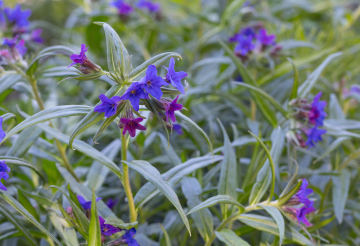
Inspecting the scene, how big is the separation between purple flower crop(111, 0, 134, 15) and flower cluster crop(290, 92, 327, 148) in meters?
0.98

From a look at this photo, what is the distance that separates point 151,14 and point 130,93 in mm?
1386

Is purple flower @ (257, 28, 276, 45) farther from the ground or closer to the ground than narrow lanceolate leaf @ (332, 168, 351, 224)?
farther from the ground

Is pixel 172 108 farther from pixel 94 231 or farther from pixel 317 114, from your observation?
pixel 317 114

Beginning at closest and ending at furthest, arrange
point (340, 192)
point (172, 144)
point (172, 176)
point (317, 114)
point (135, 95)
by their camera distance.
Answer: point (135, 95) → point (172, 176) → point (317, 114) → point (340, 192) → point (172, 144)

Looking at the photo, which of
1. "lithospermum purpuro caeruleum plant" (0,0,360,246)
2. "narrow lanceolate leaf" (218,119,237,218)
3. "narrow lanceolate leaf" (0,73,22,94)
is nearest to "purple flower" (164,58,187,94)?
"lithospermum purpuro caeruleum plant" (0,0,360,246)

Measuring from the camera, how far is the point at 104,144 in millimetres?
1465

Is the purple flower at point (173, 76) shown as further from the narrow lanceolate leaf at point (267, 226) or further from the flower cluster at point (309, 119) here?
the flower cluster at point (309, 119)

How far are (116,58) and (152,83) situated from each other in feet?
0.39

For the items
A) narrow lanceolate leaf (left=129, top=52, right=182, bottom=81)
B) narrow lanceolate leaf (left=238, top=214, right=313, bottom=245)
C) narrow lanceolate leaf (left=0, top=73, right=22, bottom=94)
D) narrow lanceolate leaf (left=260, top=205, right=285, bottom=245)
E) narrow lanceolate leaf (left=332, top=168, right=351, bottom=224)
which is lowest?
narrow lanceolate leaf (left=332, top=168, right=351, bottom=224)

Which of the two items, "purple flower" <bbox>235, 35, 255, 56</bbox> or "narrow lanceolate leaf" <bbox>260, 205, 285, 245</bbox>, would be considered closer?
"narrow lanceolate leaf" <bbox>260, 205, 285, 245</bbox>

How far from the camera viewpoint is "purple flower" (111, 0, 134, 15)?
165 centimetres

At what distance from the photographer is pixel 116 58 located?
698 millimetres

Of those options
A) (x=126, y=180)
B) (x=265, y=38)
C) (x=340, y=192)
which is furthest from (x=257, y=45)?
(x=126, y=180)

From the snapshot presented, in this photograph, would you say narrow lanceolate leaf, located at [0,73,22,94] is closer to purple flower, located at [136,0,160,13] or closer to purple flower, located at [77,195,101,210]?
purple flower, located at [77,195,101,210]
